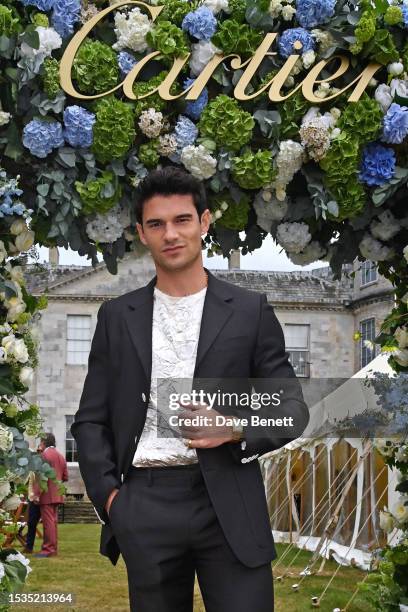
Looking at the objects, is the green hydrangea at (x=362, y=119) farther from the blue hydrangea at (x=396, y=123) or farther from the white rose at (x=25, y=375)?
the white rose at (x=25, y=375)

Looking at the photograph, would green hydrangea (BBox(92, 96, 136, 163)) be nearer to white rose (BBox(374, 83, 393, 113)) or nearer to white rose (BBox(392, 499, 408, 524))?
white rose (BBox(374, 83, 393, 113))

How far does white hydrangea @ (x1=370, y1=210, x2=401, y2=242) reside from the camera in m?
4.32

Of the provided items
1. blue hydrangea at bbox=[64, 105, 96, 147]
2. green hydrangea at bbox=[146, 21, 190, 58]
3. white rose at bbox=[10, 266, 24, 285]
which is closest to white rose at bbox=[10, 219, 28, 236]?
white rose at bbox=[10, 266, 24, 285]

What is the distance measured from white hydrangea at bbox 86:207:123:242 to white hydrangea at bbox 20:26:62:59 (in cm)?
76

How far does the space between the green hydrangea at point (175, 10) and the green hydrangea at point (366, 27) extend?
0.76 metres

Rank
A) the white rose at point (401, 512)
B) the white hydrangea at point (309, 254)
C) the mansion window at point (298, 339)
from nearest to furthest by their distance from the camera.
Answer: the white rose at point (401, 512)
the white hydrangea at point (309, 254)
the mansion window at point (298, 339)

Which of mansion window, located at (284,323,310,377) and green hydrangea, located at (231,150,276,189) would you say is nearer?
green hydrangea, located at (231,150,276,189)

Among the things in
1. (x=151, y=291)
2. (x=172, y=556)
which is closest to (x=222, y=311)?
(x=151, y=291)

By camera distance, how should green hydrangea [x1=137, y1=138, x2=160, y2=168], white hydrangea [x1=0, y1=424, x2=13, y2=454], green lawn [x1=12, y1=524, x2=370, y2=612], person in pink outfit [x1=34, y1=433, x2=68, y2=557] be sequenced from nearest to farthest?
white hydrangea [x1=0, y1=424, x2=13, y2=454]
green hydrangea [x1=137, y1=138, x2=160, y2=168]
green lawn [x1=12, y1=524, x2=370, y2=612]
person in pink outfit [x1=34, y1=433, x2=68, y2=557]

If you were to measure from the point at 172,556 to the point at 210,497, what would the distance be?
261 millimetres

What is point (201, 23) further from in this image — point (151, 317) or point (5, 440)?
point (5, 440)

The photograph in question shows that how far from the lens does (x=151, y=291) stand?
12.1ft

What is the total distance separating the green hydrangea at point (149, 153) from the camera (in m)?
4.07

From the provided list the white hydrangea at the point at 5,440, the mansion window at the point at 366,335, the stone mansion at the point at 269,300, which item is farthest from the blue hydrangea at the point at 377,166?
the mansion window at the point at 366,335
